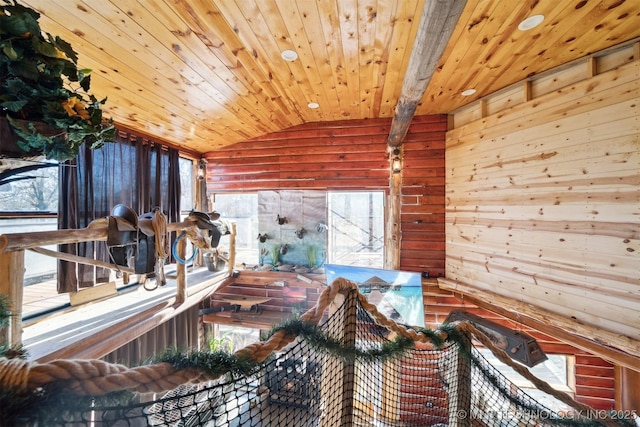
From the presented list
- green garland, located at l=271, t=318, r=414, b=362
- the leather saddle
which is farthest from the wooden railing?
green garland, located at l=271, t=318, r=414, b=362

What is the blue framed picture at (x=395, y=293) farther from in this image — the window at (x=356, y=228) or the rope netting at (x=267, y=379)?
the rope netting at (x=267, y=379)

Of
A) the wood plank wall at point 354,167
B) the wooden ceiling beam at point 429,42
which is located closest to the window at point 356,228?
the wood plank wall at point 354,167

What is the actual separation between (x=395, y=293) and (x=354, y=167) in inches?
81.4

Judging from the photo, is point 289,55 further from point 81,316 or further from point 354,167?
point 81,316

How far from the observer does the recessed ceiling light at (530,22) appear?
6.12 ft

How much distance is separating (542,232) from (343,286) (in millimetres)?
2795

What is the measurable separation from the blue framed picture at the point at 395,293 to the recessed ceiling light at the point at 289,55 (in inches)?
95.3

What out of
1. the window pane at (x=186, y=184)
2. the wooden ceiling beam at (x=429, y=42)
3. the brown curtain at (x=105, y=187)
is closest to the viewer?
the wooden ceiling beam at (x=429, y=42)

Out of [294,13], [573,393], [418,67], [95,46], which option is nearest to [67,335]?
[95,46]

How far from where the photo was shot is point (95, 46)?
1.87m

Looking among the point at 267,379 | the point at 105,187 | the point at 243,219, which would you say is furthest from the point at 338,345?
the point at 243,219

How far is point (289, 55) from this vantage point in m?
2.26

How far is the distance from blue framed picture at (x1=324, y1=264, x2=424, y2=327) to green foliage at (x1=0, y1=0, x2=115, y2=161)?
2.64 meters

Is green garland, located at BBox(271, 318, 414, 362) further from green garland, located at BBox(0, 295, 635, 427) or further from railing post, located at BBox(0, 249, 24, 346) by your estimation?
railing post, located at BBox(0, 249, 24, 346)
